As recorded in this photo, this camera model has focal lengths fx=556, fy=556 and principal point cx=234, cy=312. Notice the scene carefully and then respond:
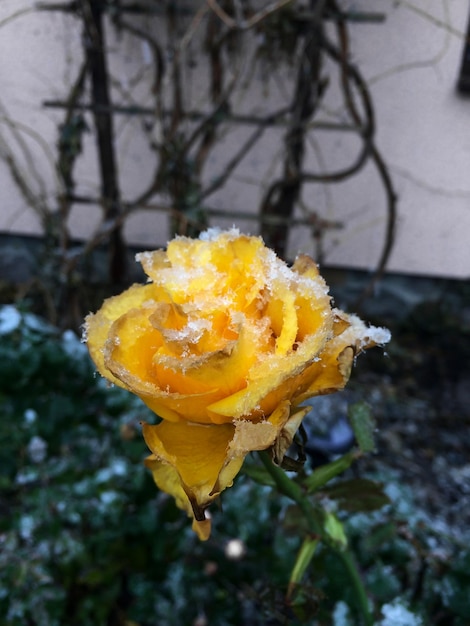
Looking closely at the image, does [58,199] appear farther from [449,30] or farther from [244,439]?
[244,439]

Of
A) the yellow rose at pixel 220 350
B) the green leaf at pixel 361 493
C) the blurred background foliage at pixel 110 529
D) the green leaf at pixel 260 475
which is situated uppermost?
the yellow rose at pixel 220 350

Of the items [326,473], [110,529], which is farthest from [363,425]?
[110,529]

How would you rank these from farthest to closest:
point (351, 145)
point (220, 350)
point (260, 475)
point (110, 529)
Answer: point (351, 145) < point (110, 529) < point (260, 475) < point (220, 350)

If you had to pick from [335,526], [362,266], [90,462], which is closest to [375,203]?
[362,266]

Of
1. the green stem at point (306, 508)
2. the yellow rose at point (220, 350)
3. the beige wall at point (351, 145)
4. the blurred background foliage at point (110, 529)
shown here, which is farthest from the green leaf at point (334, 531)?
the beige wall at point (351, 145)

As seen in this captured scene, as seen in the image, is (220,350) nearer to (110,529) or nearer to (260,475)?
(260,475)

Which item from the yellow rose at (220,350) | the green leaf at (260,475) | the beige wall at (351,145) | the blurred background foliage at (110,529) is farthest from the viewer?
the beige wall at (351,145)

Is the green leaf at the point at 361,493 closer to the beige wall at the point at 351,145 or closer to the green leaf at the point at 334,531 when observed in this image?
the green leaf at the point at 334,531
